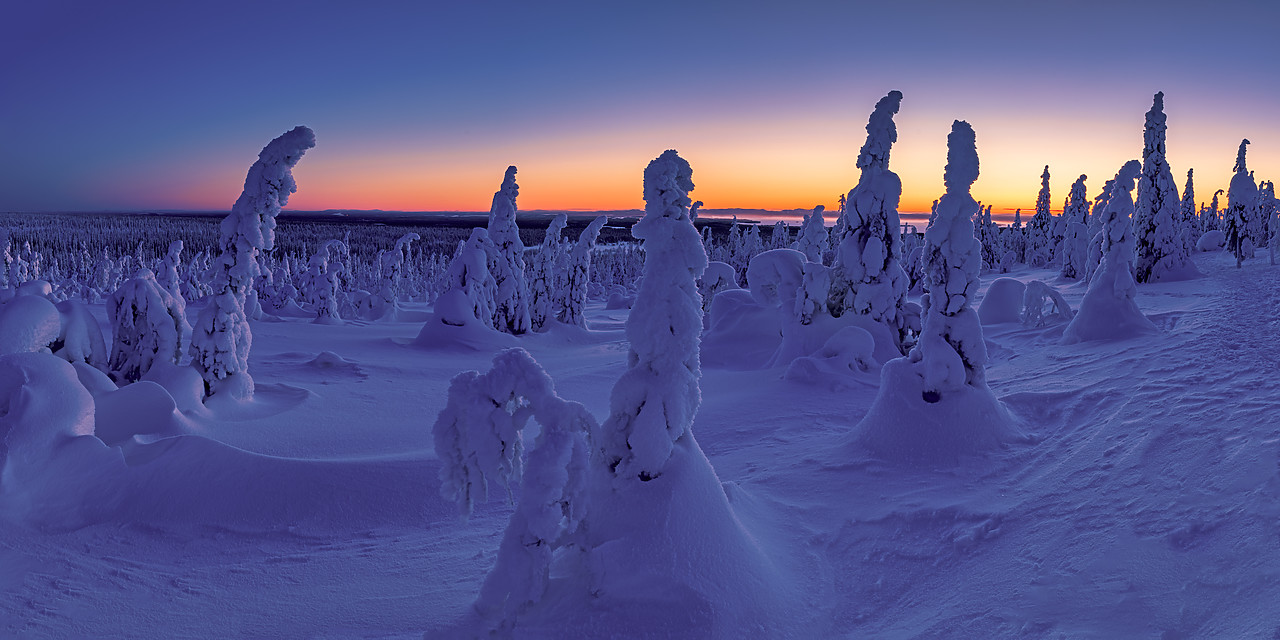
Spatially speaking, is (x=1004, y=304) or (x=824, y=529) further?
(x=1004, y=304)

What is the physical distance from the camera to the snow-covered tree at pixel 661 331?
465cm

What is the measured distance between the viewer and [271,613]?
191 inches

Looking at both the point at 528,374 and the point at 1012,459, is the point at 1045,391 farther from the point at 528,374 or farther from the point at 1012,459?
the point at 528,374

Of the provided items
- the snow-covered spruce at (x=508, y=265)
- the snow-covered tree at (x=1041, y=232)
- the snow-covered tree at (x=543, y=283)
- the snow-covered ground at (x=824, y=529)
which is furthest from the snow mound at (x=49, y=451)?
the snow-covered tree at (x=1041, y=232)

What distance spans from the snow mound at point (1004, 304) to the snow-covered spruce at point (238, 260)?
17.9 metres

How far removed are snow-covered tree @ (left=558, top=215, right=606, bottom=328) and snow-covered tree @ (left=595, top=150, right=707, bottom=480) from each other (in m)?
22.0

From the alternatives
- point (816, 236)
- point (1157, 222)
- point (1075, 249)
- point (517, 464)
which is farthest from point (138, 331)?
point (1075, 249)

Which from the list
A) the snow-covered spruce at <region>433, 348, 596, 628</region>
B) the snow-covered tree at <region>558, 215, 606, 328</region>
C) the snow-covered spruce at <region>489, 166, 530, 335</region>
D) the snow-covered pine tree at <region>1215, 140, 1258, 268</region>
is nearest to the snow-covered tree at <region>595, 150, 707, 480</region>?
the snow-covered spruce at <region>433, 348, 596, 628</region>

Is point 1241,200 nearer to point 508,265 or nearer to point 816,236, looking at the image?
point 816,236

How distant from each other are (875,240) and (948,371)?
23.0 ft

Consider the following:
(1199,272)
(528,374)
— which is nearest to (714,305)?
(528,374)

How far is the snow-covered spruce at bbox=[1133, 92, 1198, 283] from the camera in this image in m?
23.2

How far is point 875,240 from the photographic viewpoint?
14.3 metres

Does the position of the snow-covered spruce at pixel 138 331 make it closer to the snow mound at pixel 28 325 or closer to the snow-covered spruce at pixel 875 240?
the snow mound at pixel 28 325
